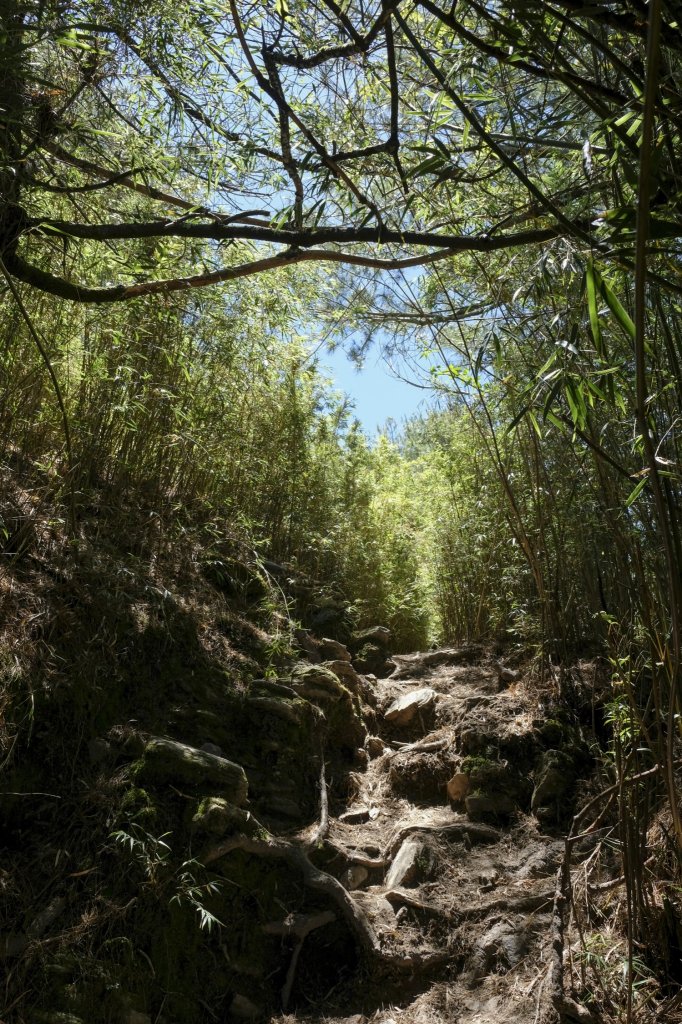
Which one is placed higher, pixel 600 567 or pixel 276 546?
pixel 276 546

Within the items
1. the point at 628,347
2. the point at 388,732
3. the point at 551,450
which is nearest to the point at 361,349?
the point at 551,450

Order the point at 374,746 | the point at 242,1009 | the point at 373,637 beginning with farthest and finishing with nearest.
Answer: the point at 373,637 → the point at 374,746 → the point at 242,1009

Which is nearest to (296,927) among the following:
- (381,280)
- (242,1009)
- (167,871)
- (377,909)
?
(242,1009)

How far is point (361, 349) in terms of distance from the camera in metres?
4.48

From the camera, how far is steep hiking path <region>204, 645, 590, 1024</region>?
2.42 meters

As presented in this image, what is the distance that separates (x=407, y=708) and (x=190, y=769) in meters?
1.72

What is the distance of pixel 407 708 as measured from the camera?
4008 millimetres

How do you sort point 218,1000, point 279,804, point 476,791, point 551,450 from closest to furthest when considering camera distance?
1. point 218,1000
2. point 279,804
3. point 476,791
4. point 551,450

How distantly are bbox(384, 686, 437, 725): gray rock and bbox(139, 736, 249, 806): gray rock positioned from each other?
4.92 ft

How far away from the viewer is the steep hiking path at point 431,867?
7.95 ft

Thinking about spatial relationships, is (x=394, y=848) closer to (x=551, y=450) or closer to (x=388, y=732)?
(x=388, y=732)

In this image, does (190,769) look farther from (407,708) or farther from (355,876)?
(407,708)

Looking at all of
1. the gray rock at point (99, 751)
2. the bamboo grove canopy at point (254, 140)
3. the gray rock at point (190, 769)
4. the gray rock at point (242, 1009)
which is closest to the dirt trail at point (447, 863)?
the gray rock at point (242, 1009)

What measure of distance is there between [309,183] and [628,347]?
3.90 feet
